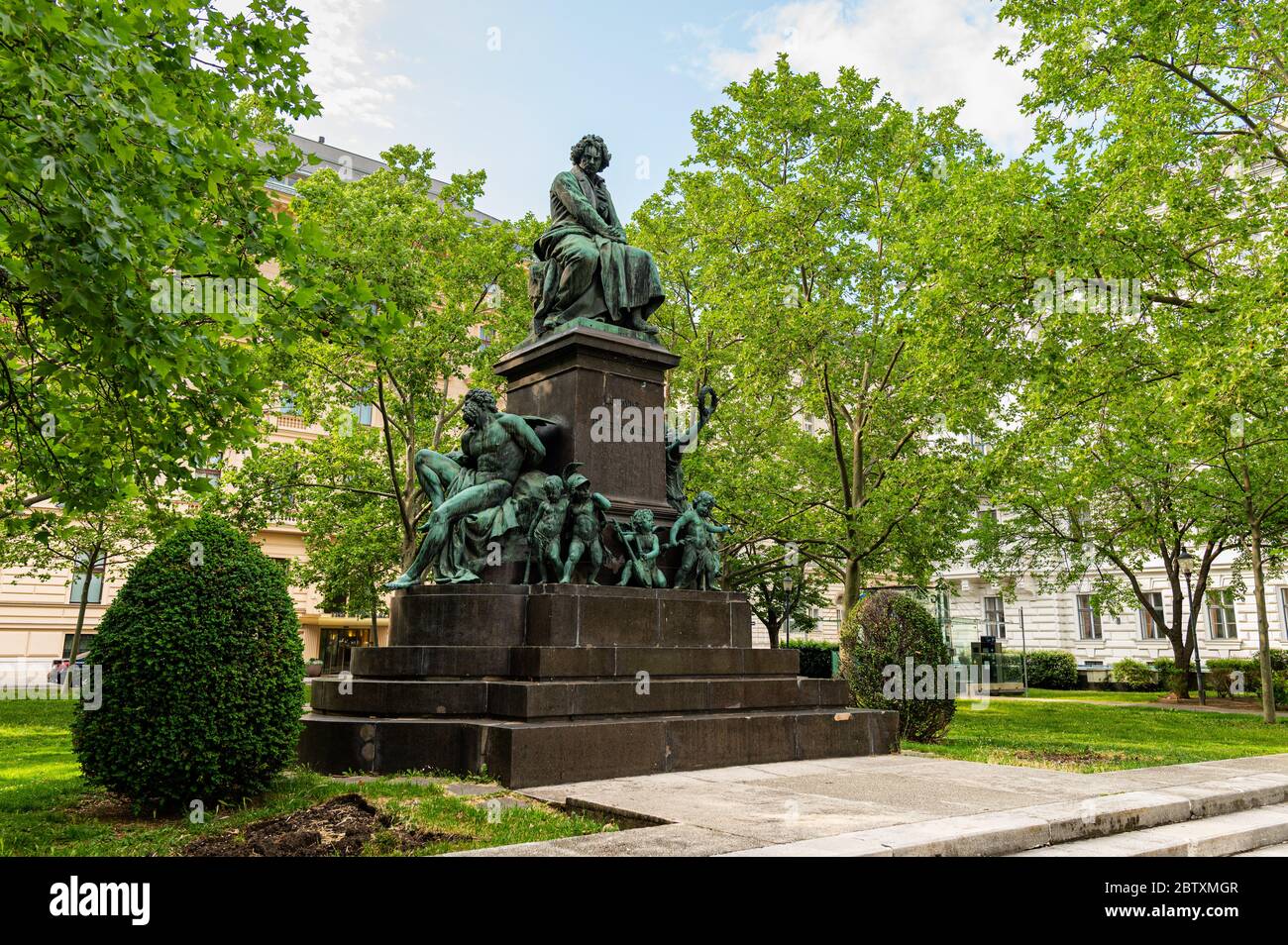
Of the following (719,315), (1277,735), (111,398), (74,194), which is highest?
(719,315)

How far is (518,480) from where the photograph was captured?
9742 millimetres

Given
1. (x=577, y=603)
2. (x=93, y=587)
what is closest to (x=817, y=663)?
(x=577, y=603)

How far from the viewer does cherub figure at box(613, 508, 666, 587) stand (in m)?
9.55

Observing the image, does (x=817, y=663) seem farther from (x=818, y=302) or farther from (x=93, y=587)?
(x=93, y=587)

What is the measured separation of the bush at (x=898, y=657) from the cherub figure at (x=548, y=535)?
605cm

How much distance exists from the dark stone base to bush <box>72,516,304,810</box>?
1491mm

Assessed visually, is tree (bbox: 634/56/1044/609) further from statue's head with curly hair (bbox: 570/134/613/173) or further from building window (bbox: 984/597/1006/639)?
building window (bbox: 984/597/1006/639)

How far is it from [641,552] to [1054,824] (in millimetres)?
5001

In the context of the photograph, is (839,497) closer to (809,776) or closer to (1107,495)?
(1107,495)

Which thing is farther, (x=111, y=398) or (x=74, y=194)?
(x=111, y=398)

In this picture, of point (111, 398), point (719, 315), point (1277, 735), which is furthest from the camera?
point (719, 315)

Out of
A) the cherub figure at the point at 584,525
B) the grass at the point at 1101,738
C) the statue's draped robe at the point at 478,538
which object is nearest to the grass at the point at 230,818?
the statue's draped robe at the point at 478,538
